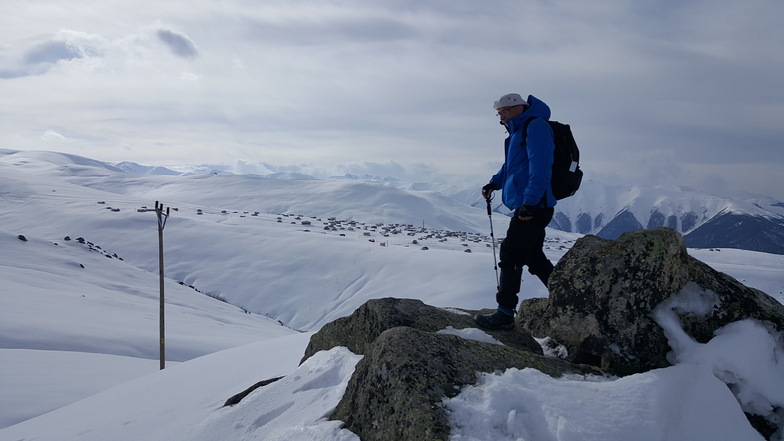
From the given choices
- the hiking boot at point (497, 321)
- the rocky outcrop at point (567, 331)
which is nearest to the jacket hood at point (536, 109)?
the rocky outcrop at point (567, 331)

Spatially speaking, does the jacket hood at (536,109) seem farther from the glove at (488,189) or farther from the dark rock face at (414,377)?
the dark rock face at (414,377)

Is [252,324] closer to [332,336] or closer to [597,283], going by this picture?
[332,336]

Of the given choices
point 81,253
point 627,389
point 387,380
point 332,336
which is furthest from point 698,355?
point 81,253

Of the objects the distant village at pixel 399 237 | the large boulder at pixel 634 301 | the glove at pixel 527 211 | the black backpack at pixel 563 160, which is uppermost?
the black backpack at pixel 563 160

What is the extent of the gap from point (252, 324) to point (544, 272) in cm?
2985

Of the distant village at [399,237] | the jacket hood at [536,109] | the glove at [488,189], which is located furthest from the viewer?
the distant village at [399,237]

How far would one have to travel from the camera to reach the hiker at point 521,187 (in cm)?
496

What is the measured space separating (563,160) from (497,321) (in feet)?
6.69

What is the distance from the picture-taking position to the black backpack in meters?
5.20

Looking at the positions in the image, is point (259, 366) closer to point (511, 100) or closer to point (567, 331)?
point (567, 331)

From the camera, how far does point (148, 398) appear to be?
265 inches

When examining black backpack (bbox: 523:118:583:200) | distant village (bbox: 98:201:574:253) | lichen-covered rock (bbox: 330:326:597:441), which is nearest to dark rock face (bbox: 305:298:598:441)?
lichen-covered rock (bbox: 330:326:597:441)

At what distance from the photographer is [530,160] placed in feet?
16.4

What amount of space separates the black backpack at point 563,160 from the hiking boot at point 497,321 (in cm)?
154
